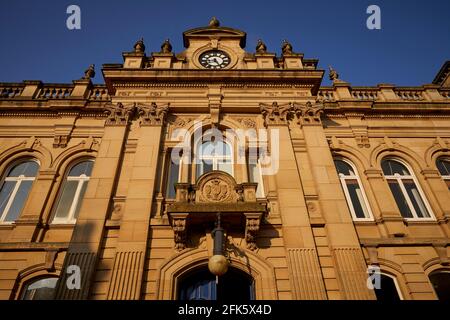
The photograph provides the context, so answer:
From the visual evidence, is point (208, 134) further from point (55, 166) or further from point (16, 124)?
point (16, 124)

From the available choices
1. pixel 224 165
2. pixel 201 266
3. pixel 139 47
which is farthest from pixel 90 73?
pixel 201 266

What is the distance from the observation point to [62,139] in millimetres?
12898

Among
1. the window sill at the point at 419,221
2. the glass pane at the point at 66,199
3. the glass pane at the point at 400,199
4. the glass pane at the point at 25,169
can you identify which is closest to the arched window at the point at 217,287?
the glass pane at the point at 66,199

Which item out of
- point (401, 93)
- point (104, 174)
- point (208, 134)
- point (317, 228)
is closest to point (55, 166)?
point (104, 174)

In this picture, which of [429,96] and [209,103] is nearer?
[209,103]

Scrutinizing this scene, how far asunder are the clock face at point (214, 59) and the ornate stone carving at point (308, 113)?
4.63 meters

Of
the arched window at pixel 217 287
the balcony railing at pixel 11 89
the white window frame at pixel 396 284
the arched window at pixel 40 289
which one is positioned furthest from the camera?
the balcony railing at pixel 11 89

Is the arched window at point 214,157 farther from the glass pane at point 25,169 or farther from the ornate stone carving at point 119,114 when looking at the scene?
the glass pane at point 25,169

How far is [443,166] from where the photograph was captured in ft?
43.8

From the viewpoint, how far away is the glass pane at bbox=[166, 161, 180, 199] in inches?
434

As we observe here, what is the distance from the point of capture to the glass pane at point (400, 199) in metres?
11.7

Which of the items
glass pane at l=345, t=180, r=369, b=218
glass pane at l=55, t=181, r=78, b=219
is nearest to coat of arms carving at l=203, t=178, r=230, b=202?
glass pane at l=345, t=180, r=369, b=218

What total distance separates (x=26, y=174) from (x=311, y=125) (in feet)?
39.1

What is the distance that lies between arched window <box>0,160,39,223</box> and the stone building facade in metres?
0.06
